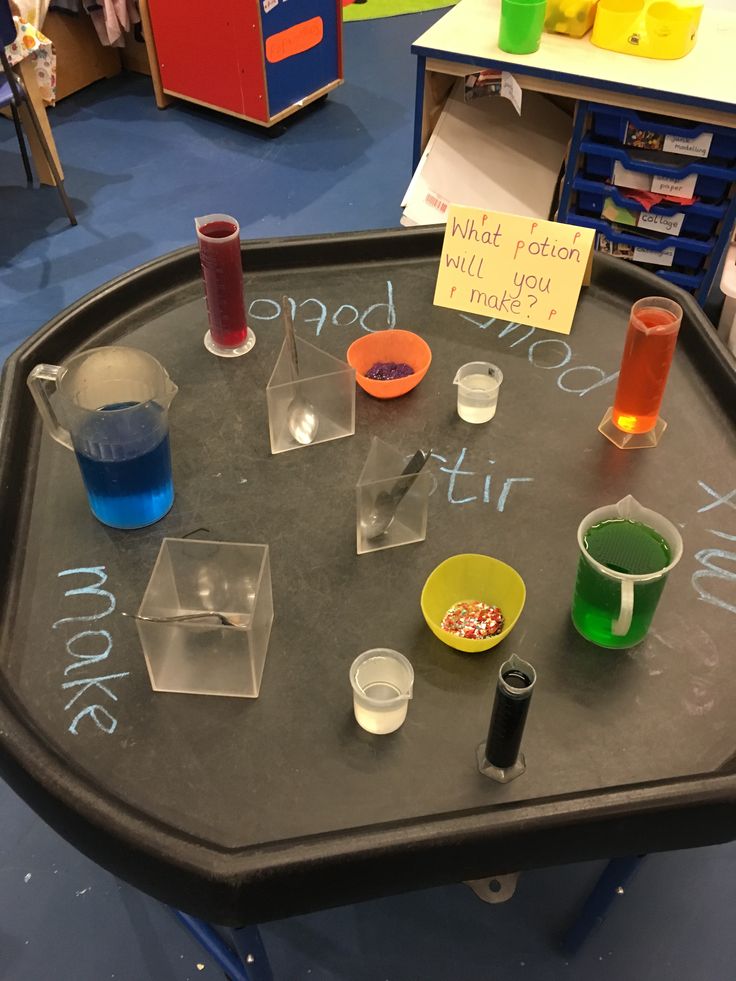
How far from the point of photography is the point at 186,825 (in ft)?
2.37

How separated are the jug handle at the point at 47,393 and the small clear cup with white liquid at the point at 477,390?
19.1 inches

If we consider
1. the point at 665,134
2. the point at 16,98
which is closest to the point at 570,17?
the point at 665,134

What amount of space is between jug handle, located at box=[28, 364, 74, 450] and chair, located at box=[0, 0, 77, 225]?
1775 millimetres

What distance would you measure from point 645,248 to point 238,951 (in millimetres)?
1807

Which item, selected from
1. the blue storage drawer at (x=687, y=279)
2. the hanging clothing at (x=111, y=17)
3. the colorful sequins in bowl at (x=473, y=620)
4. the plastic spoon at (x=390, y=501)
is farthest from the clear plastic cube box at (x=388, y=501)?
the hanging clothing at (x=111, y=17)

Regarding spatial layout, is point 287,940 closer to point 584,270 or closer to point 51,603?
point 51,603

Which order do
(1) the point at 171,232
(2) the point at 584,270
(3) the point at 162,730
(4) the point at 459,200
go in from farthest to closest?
(1) the point at 171,232, (4) the point at 459,200, (2) the point at 584,270, (3) the point at 162,730

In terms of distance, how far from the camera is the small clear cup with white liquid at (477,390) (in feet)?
3.56

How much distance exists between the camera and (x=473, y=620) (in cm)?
86

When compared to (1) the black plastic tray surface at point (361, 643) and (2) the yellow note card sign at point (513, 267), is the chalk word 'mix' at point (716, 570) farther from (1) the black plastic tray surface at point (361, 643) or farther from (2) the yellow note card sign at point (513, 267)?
(2) the yellow note card sign at point (513, 267)

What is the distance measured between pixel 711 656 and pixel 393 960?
2.35ft

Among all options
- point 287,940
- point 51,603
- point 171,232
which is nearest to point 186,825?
point 51,603

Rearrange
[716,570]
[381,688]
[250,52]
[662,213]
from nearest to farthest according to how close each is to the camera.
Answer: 1. [381,688]
2. [716,570]
3. [662,213]
4. [250,52]

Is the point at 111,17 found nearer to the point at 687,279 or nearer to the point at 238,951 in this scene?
the point at 687,279
